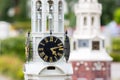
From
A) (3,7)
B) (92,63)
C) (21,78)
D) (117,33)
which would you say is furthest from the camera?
(3,7)

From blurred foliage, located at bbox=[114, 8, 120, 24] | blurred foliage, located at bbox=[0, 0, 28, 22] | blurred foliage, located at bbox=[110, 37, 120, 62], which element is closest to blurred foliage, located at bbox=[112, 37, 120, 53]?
blurred foliage, located at bbox=[110, 37, 120, 62]

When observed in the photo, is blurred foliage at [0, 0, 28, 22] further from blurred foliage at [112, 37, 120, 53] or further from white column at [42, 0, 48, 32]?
white column at [42, 0, 48, 32]

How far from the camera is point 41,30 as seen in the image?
30.8m

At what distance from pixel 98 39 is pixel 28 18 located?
55.1 metres

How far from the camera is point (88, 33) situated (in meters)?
41.9

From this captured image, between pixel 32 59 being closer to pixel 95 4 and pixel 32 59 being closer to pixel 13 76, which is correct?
pixel 95 4

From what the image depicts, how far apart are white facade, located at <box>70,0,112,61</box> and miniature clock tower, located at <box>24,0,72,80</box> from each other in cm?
1043

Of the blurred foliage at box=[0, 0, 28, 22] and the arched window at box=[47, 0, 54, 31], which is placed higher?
the blurred foliage at box=[0, 0, 28, 22]

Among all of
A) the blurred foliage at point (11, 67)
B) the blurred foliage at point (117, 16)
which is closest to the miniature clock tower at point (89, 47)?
the blurred foliage at point (11, 67)

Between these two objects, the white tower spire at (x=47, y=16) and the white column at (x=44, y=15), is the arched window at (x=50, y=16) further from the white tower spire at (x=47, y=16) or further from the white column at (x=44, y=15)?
the white column at (x=44, y=15)

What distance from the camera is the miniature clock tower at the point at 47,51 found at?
3038 cm

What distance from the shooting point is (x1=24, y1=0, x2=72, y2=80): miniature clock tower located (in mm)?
30375

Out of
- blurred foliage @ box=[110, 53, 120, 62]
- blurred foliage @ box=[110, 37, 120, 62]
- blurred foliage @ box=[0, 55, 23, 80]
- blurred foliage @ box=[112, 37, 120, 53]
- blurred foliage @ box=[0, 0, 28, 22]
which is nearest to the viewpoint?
blurred foliage @ box=[0, 55, 23, 80]

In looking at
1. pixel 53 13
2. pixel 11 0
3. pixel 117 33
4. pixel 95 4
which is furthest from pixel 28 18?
pixel 53 13
